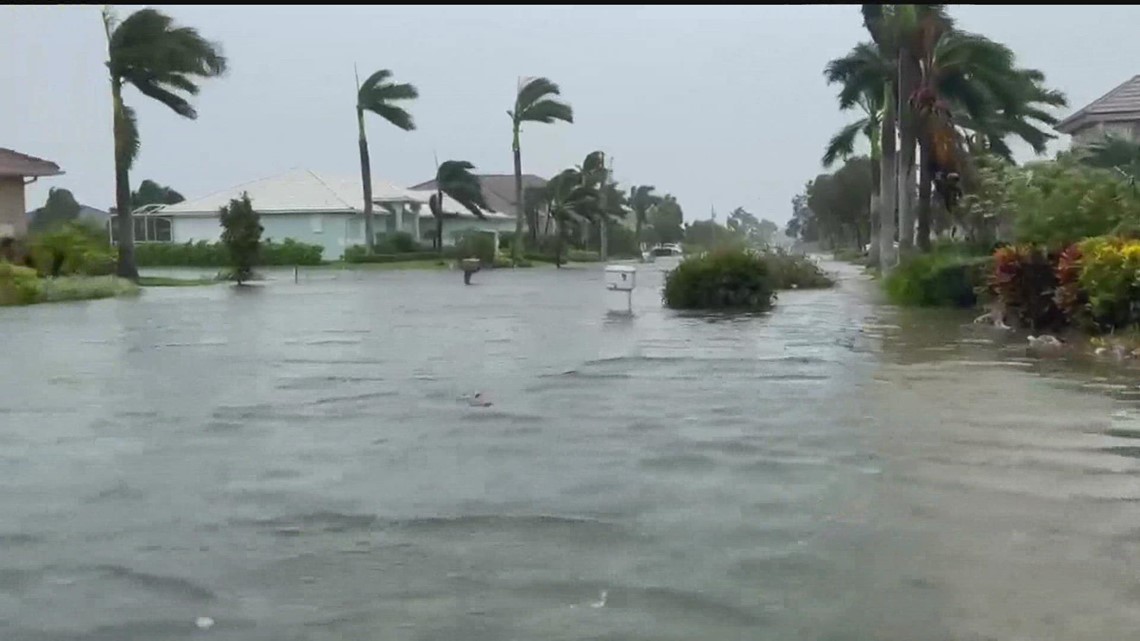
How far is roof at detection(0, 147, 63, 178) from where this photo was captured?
4606cm

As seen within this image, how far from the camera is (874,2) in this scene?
35.0 meters

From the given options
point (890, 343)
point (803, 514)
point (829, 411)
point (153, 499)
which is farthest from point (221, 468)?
point (890, 343)

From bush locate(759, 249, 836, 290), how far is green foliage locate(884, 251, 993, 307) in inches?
341

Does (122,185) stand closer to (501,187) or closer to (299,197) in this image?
(299,197)

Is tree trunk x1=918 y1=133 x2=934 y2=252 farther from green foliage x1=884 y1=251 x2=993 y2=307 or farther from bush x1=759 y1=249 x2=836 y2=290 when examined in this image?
green foliage x1=884 y1=251 x2=993 y2=307

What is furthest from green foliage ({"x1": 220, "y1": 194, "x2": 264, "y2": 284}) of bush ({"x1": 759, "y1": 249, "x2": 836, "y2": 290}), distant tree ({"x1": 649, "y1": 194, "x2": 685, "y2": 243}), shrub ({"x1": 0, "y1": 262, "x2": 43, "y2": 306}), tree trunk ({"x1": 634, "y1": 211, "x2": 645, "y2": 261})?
distant tree ({"x1": 649, "y1": 194, "x2": 685, "y2": 243})

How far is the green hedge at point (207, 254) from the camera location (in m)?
66.6

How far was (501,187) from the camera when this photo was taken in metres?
113

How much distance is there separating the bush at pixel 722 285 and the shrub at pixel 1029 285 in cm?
723

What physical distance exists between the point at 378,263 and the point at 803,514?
60.3 metres

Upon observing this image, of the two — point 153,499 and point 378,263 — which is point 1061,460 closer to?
point 153,499

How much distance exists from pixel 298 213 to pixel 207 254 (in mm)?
6138

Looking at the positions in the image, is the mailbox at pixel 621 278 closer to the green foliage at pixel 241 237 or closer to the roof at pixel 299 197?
the green foliage at pixel 241 237

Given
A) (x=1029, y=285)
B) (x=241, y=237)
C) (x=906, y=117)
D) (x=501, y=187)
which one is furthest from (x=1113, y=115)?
(x=501, y=187)
